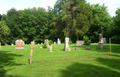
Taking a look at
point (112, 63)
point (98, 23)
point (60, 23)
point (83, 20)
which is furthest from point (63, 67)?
point (60, 23)

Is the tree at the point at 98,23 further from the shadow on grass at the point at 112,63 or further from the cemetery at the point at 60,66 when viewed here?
the shadow on grass at the point at 112,63

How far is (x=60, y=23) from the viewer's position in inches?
1746

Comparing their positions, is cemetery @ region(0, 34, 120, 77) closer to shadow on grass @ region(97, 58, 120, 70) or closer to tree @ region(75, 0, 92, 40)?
shadow on grass @ region(97, 58, 120, 70)

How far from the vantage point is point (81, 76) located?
560 cm

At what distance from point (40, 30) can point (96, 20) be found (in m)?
24.7

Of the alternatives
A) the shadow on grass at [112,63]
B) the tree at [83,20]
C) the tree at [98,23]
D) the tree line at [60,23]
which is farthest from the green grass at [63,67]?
the tree at [98,23]

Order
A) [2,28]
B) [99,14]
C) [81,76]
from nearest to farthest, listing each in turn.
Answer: [81,76] < [2,28] < [99,14]

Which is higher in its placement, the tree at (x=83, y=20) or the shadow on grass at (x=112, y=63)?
the tree at (x=83, y=20)

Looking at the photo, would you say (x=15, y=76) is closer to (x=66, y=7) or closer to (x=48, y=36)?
(x=66, y=7)

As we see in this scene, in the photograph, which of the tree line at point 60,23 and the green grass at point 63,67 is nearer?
the green grass at point 63,67

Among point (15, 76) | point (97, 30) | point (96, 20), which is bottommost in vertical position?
point (15, 76)

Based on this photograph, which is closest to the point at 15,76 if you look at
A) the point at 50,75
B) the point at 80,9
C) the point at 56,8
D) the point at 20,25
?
the point at 50,75

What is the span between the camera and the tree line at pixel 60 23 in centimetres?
3497

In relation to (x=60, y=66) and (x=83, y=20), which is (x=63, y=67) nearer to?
(x=60, y=66)
